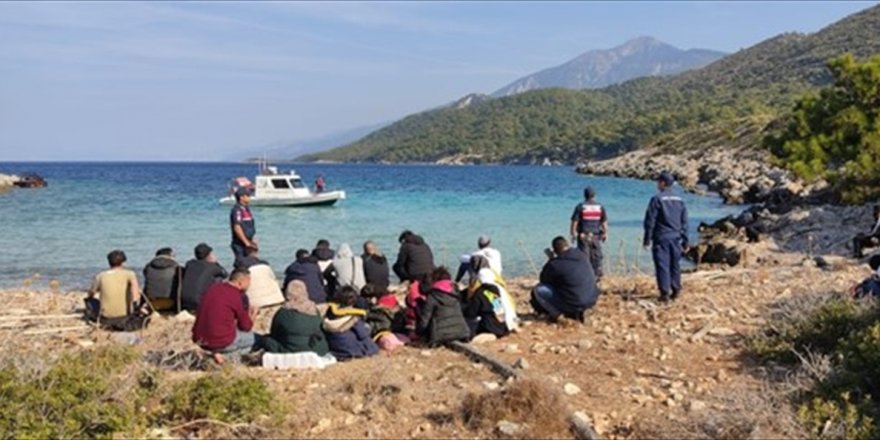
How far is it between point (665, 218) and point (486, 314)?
297 cm

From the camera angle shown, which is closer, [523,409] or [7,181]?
[523,409]

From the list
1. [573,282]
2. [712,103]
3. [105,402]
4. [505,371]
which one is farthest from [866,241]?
[712,103]

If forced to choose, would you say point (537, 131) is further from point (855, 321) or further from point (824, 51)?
point (855, 321)

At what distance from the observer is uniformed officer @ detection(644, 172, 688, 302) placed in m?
11.3

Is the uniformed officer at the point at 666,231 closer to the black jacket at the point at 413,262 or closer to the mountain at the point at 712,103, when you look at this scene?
the black jacket at the point at 413,262

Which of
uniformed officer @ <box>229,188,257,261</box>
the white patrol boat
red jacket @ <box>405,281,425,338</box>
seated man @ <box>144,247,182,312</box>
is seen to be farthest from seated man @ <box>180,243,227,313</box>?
the white patrol boat

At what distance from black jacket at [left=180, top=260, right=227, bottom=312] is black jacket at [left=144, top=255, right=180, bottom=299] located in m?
0.23

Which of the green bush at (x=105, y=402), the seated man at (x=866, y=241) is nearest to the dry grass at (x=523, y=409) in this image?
the green bush at (x=105, y=402)

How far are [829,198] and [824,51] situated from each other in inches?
4954

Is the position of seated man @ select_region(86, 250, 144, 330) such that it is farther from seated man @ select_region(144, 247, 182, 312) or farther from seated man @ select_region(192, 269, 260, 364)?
seated man @ select_region(192, 269, 260, 364)

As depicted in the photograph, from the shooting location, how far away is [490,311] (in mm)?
10234

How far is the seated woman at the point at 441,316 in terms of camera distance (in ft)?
31.8

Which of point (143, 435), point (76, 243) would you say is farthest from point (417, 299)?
point (76, 243)

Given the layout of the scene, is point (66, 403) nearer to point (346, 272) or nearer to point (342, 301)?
point (342, 301)
